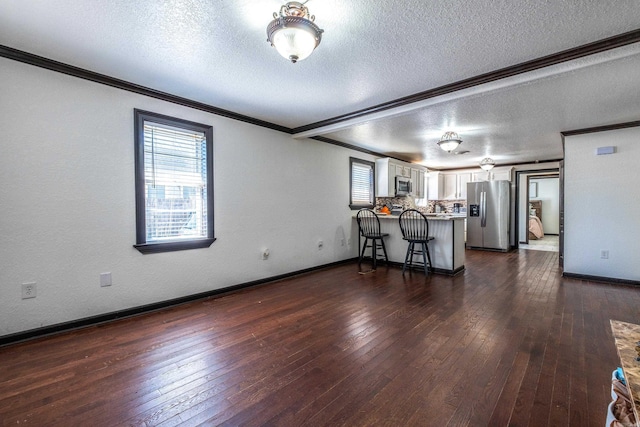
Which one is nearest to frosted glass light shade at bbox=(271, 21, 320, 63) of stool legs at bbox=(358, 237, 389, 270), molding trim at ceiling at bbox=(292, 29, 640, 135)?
molding trim at ceiling at bbox=(292, 29, 640, 135)

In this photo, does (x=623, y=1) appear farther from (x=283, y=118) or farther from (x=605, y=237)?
(x=605, y=237)

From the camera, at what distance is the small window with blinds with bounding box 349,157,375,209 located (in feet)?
19.5

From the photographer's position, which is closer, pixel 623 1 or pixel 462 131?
pixel 623 1

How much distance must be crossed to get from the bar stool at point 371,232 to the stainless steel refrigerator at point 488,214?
322cm

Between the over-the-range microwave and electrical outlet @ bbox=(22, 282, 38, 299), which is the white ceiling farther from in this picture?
the over-the-range microwave

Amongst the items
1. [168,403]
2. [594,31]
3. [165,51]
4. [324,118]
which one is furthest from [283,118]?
[168,403]

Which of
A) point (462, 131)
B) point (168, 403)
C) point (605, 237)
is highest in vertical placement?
point (462, 131)

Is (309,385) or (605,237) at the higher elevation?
(605,237)

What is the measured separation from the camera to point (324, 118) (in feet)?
13.3

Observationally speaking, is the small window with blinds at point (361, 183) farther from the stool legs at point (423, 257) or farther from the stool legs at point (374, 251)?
the stool legs at point (423, 257)

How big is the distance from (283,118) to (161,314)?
2.86 metres

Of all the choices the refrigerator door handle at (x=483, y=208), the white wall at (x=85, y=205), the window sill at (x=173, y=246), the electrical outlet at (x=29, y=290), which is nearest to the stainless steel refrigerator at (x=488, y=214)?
the refrigerator door handle at (x=483, y=208)

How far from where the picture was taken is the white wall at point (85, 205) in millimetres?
2389

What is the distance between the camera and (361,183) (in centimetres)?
626
